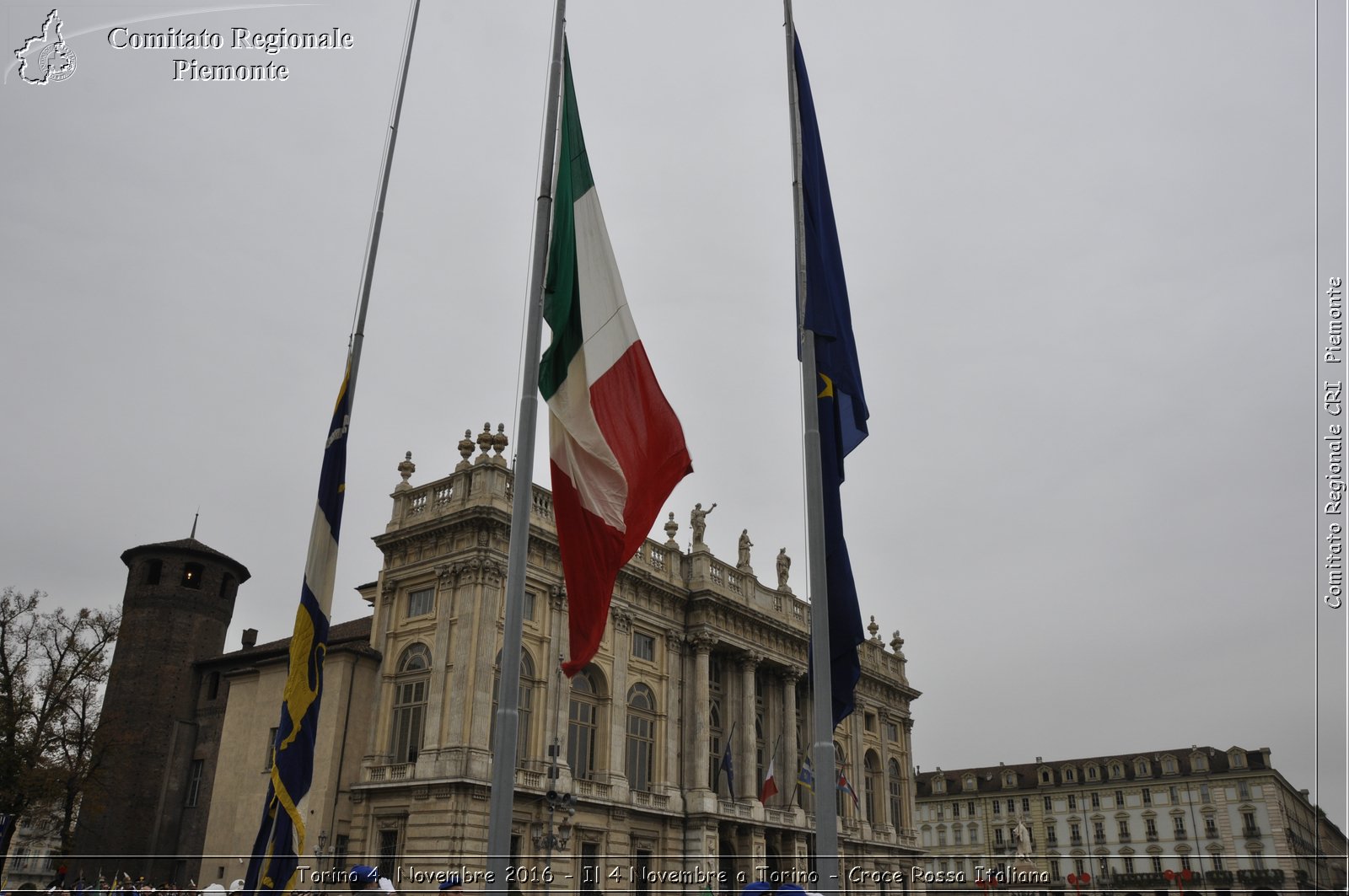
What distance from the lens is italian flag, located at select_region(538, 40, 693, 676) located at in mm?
10047

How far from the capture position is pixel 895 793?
2375 inches

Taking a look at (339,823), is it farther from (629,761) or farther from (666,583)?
(666,583)

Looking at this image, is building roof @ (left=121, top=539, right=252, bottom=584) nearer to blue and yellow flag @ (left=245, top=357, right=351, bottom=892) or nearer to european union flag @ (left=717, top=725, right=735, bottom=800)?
european union flag @ (left=717, top=725, right=735, bottom=800)

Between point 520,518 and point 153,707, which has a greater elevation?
point 153,707

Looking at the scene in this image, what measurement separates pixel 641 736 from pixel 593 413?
33.1 m

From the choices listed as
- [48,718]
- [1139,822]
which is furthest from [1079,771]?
[48,718]

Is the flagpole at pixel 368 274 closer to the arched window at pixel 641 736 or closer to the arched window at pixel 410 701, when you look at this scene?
the arched window at pixel 410 701

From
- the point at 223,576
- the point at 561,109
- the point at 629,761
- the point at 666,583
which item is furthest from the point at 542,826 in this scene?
the point at 561,109

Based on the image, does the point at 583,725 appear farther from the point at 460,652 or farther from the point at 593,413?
the point at 593,413

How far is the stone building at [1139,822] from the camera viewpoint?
8494cm

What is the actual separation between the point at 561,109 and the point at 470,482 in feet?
85.3

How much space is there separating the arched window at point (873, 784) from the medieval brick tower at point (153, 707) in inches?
1431

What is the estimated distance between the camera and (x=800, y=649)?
51.1 m

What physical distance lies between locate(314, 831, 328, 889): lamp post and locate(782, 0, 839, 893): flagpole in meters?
26.9
